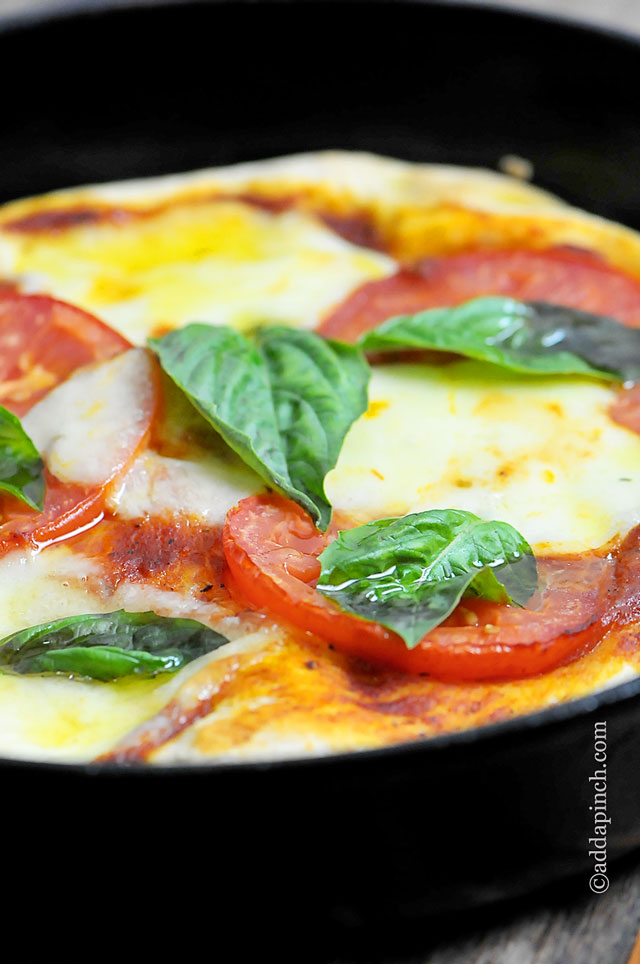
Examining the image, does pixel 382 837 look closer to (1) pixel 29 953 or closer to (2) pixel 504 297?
(1) pixel 29 953

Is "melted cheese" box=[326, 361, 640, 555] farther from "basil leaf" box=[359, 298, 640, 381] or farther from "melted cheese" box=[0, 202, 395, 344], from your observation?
"melted cheese" box=[0, 202, 395, 344]

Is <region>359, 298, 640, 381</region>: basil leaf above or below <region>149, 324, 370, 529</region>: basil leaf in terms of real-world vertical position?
above

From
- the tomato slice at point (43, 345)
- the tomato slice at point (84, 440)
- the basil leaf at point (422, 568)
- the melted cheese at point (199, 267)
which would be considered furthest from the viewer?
the melted cheese at point (199, 267)

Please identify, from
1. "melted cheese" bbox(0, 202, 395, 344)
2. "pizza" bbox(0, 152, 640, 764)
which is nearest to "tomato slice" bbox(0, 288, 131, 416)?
"pizza" bbox(0, 152, 640, 764)

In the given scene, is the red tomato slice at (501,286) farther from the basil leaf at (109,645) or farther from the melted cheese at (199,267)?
the basil leaf at (109,645)

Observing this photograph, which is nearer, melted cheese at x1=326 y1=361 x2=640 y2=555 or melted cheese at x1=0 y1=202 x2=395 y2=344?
melted cheese at x1=326 y1=361 x2=640 y2=555

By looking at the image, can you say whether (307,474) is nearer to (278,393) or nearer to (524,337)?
(278,393)

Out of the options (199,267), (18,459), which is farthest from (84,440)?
(199,267)

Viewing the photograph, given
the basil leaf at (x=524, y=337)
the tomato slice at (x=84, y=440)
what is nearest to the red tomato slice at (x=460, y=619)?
the tomato slice at (x=84, y=440)
